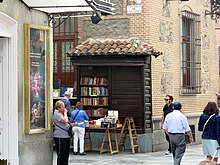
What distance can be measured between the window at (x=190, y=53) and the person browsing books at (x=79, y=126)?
212 inches

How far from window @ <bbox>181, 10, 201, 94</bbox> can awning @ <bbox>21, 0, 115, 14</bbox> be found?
963 cm

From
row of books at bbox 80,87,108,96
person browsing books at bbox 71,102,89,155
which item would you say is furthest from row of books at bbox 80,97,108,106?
person browsing books at bbox 71,102,89,155

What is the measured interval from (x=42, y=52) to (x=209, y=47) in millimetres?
12871

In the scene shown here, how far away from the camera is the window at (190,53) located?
2258 centimetres

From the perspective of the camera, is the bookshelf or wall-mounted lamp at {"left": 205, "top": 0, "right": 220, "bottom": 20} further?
wall-mounted lamp at {"left": 205, "top": 0, "right": 220, "bottom": 20}

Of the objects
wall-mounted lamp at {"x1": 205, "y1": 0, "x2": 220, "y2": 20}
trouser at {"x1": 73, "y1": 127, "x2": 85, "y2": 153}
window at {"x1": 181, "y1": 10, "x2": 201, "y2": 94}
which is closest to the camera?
trouser at {"x1": 73, "y1": 127, "x2": 85, "y2": 153}

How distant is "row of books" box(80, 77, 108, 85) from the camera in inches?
779

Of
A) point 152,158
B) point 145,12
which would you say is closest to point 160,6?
point 145,12

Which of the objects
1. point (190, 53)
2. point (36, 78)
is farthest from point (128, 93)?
point (36, 78)

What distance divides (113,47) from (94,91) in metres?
1.63

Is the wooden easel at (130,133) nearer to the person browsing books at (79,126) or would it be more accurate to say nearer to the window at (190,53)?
the person browsing books at (79,126)

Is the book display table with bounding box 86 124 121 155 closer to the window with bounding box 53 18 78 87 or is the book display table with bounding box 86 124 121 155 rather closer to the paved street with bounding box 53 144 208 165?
the paved street with bounding box 53 144 208 165

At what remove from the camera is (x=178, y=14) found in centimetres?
2217

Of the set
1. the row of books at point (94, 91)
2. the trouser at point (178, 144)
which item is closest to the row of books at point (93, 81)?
the row of books at point (94, 91)
